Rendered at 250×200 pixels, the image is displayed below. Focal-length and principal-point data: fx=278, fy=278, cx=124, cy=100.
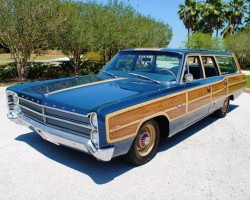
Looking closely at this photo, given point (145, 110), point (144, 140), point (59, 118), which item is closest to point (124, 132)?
point (145, 110)

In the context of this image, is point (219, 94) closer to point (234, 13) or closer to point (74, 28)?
point (74, 28)

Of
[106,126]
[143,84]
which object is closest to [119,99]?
[106,126]

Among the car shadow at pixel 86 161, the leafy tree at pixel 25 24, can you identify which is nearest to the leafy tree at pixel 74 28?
the leafy tree at pixel 25 24

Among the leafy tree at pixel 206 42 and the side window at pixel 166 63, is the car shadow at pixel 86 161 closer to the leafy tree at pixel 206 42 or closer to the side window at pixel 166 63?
the side window at pixel 166 63

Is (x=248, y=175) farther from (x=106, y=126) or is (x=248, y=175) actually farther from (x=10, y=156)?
(x=10, y=156)

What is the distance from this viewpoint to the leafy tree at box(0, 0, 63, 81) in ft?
35.7

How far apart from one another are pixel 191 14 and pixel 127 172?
3788 cm

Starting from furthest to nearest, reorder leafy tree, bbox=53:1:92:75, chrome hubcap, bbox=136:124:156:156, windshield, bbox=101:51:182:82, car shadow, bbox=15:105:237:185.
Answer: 1. leafy tree, bbox=53:1:92:75
2. windshield, bbox=101:51:182:82
3. chrome hubcap, bbox=136:124:156:156
4. car shadow, bbox=15:105:237:185

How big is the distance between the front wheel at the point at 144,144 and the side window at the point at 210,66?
212 cm

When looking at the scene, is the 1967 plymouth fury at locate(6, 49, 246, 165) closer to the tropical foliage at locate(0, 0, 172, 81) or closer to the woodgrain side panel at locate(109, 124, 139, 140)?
the woodgrain side panel at locate(109, 124, 139, 140)

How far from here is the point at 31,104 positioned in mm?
4051

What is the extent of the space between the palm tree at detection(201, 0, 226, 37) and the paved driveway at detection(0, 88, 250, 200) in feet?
111

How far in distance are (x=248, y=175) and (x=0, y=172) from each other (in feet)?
11.1

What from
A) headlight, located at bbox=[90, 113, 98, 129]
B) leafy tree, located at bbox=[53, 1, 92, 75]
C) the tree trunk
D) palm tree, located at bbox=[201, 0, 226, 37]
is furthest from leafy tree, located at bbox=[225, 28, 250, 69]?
headlight, located at bbox=[90, 113, 98, 129]
